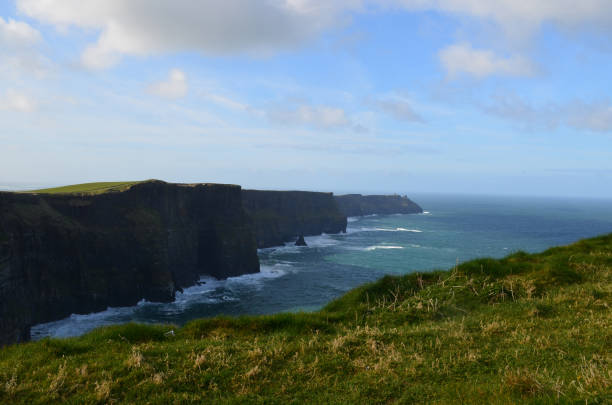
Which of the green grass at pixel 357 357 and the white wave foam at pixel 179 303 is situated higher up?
the green grass at pixel 357 357

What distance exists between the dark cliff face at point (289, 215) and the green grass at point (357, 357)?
8835cm

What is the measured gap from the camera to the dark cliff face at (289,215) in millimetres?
101375

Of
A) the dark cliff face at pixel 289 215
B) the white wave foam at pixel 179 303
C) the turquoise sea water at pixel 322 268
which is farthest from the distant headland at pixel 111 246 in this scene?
the dark cliff face at pixel 289 215

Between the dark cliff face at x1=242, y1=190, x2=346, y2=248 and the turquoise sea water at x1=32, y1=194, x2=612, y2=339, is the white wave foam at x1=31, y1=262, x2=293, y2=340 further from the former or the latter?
the dark cliff face at x1=242, y1=190, x2=346, y2=248

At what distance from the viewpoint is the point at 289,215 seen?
4525 inches

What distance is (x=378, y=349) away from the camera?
26.6ft

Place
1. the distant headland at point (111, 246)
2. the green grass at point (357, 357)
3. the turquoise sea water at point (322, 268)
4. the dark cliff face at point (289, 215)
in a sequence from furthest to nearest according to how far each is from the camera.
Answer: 1. the dark cliff face at point (289, 215)
2. the turquoise sea water at point (322, 268)
3. the distant headland at point (111, 246)
4. the green grass at point (357, 357)

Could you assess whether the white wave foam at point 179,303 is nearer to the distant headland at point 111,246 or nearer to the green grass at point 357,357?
the distant headland at point 111,246

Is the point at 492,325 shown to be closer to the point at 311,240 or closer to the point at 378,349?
the point at 378,349

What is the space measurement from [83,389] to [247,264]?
215ft

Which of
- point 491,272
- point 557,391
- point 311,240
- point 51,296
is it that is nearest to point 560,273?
point 491,272

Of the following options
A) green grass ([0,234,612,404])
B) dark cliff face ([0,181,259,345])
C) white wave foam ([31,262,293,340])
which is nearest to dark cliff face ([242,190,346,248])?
white wave foam ([31,262,293,340])

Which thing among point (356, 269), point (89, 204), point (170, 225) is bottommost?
point (356, 269)

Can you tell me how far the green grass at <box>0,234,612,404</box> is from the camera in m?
6.11
